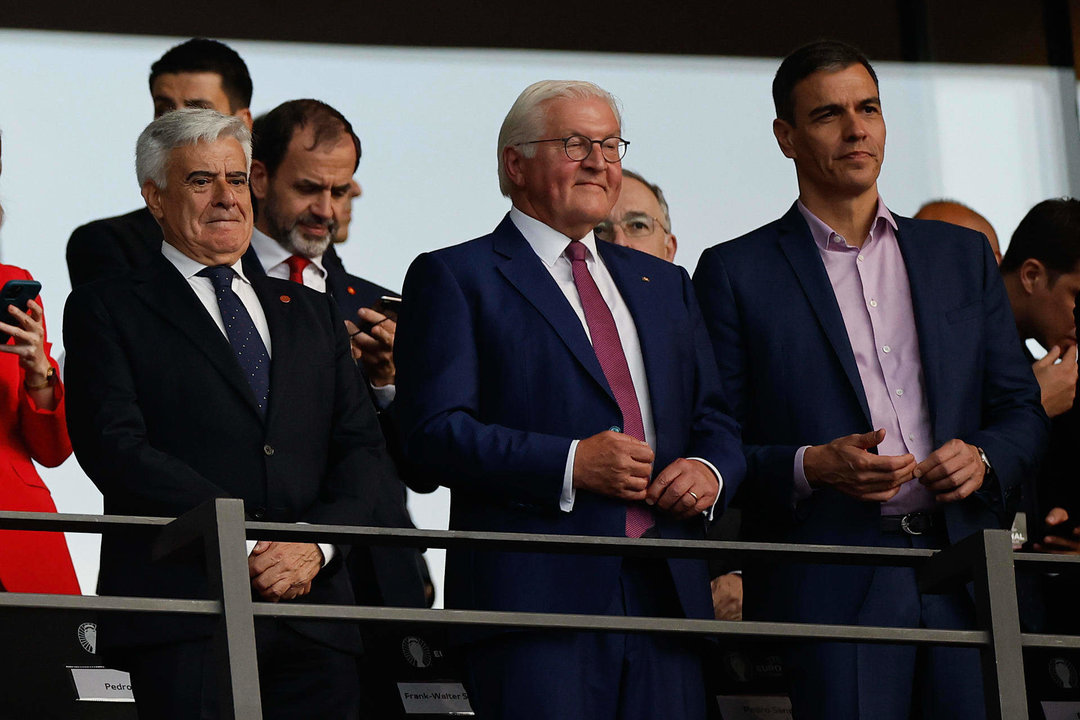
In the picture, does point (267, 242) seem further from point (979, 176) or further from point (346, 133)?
point (979, 176)

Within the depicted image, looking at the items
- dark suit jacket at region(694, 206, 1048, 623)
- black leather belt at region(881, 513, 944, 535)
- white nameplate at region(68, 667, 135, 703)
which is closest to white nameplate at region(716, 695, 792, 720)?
dark suit jacket at region(694, 206, 1048, 623)

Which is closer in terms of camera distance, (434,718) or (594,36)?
(434,718)

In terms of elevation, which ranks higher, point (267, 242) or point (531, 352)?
point (267, 242)

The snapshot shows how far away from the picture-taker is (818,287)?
3281 millimetres

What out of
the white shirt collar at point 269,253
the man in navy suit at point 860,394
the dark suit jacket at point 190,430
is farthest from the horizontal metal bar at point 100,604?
the white shirt collar at point 269,253

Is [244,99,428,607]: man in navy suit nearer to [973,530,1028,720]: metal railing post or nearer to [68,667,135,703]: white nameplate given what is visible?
[68,667,135,703]: white nameplate

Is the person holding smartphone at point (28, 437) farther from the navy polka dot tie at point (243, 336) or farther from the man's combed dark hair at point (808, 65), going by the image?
the man's combed dark hair at point (808, 65)

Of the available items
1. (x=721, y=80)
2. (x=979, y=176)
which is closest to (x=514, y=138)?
(x=721, y=80)

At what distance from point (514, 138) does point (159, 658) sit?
1140 millimetres

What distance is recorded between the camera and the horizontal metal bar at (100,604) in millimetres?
2123

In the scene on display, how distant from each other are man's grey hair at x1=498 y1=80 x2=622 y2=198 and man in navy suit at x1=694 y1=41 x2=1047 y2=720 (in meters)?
0.43

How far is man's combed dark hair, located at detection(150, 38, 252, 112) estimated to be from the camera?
14.2ft

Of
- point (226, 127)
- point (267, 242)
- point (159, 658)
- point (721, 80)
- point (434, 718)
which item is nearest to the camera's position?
point (159, 658)

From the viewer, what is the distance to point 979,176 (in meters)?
6.25
